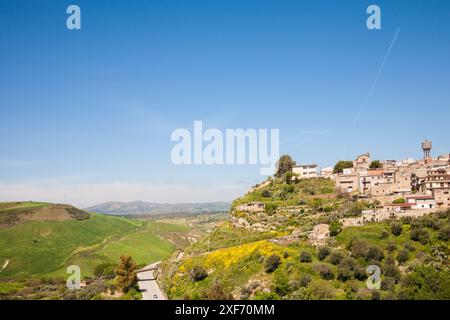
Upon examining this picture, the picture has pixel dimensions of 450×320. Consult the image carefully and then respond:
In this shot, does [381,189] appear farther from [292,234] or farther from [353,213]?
[292,234]

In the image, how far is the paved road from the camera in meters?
43.5

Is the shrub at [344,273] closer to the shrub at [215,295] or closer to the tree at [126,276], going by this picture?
the shrub at [215,295]

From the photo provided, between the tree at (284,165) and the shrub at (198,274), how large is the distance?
35.6 meters

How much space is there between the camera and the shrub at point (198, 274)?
4172 cm

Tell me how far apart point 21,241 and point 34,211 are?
25.1 metres

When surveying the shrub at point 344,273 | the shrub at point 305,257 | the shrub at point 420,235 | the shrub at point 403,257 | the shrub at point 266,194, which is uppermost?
the shrub at point 266,194

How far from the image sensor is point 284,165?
75250 mm

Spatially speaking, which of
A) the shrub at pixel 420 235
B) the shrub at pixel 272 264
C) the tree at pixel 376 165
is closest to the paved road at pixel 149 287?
the shrub at pixel 272 264

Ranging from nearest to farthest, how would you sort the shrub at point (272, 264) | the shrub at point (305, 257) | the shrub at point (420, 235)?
1. the shrub at point (420, 235)
2. the shrub at point (272, 264)
3. the shrub at point (305, 257)

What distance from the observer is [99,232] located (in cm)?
11081

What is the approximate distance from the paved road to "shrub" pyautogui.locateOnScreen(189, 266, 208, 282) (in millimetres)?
3624

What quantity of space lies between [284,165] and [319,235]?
111 ft

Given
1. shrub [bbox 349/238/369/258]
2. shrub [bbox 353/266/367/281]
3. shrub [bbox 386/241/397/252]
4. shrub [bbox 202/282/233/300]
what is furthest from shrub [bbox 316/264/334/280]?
shrub [bbox 202/282/233/300]
